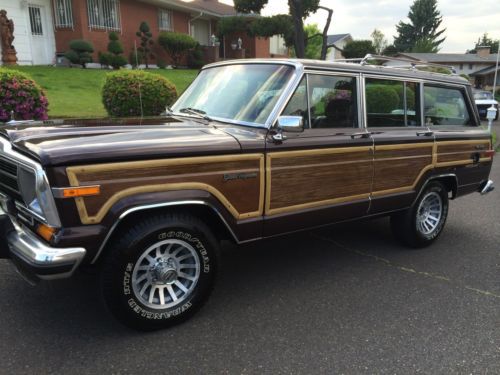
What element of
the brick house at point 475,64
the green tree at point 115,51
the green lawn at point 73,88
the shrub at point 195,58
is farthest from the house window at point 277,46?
the brick house at point 475,64

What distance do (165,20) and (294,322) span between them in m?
26.6

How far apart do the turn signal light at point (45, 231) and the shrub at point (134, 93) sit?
696 cm

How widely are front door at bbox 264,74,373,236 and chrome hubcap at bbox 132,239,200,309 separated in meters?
0.72

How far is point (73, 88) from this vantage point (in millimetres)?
15734

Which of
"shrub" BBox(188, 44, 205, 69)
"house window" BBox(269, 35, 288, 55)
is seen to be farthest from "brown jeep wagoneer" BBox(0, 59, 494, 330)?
"house window" BBox(269, 35, 288, 55)

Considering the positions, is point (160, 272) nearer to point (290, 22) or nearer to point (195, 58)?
point (290, 22)

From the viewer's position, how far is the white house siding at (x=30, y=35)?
19203 millimetres

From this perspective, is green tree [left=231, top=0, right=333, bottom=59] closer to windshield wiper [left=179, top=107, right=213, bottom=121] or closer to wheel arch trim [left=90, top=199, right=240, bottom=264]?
windshield wiper [left=179, top=107, right=213, bottom=121]

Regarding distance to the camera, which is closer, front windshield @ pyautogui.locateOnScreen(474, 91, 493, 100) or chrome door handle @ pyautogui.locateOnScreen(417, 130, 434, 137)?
chrome door handle @ pyautogui.locateOnScreen(417, 130, 434, 137)

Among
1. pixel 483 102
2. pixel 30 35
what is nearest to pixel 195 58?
pixel 30 35

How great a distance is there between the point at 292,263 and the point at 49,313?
7.56 ft

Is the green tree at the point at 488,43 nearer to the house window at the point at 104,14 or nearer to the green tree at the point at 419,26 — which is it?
the green tree at the point at 419,26

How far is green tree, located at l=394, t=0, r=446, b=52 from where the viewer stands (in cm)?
8856

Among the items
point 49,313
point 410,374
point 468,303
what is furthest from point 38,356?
point 468,303
